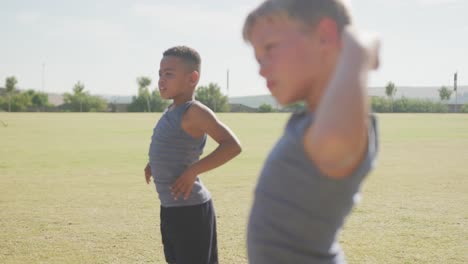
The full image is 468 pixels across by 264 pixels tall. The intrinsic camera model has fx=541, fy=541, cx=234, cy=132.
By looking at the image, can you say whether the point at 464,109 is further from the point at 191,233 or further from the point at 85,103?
the point at 191,233

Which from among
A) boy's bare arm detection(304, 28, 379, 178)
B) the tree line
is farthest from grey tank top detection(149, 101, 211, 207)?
the tree line

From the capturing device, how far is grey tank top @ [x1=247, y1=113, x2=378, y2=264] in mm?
1499

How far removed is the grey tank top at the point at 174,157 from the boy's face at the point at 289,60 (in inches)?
90.7

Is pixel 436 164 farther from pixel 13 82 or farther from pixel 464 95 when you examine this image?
pixel 464 95

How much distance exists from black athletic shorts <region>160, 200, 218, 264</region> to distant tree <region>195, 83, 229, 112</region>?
86.5m

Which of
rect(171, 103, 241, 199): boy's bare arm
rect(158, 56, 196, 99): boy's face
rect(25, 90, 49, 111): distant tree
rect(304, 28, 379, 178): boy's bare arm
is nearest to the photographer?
rect(304, 28, 379, 178): boy's bare arm

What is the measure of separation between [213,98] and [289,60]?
93299 mm

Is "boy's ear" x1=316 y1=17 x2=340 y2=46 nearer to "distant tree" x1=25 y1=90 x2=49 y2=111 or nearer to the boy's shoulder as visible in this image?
the boy's shoulder

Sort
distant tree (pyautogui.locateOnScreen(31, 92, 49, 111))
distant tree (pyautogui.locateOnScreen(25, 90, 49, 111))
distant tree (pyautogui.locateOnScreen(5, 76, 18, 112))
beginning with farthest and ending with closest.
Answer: distant tree (pyautogui.locateOnScreen(5, 76, 18, 112)), distant tree (pyautogui.locateOnScreen(31, 92, 49, 111)), distant tree (pyautogui.locateOnScreen(25, 90, 49, 111))

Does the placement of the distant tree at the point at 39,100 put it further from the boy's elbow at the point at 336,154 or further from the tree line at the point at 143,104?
the boy's elbow at the point at 336,154

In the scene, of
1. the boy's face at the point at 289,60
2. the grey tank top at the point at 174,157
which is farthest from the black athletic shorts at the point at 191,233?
the boy's face at the point at 289,60

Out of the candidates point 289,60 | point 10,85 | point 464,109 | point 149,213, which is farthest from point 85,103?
point 289,60

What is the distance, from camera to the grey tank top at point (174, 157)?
377cm

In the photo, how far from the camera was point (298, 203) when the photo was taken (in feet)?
5.11
